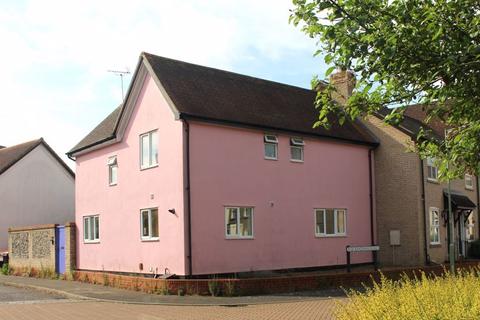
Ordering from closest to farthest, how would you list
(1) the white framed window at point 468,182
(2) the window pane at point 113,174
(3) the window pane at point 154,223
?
(3) the window pane at point 154,223, (2) the window pane at point 113,174, (1) the white framed window at point 468,182

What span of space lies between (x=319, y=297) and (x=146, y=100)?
31.0 ft

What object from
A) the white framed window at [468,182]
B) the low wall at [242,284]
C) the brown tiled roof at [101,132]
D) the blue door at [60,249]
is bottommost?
the low wall at [242,284]

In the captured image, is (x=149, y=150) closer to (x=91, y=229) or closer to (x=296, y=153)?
(x=296, y=153)

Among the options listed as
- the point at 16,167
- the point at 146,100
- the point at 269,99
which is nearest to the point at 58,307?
the point at 146,100

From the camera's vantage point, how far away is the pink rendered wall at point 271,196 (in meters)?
19.6

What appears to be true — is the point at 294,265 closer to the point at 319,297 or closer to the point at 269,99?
the point at 319,297

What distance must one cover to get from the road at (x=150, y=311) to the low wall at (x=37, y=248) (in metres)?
8.26

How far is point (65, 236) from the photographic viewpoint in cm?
2573

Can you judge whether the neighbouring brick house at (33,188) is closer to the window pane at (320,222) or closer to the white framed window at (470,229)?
the window pane at (320,222)

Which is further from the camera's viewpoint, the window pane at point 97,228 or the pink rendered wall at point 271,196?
the window pane at point 97,228

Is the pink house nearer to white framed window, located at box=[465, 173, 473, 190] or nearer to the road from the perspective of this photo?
the road

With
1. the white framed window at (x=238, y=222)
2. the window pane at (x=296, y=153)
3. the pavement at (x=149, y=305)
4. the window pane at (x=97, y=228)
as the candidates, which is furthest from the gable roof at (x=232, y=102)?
the pavement at (x=149, y=305)

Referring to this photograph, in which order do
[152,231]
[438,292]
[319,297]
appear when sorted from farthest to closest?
[152,231] → [319,297] → [438,292]

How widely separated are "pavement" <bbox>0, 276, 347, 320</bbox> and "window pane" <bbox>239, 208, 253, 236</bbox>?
3.62 m
